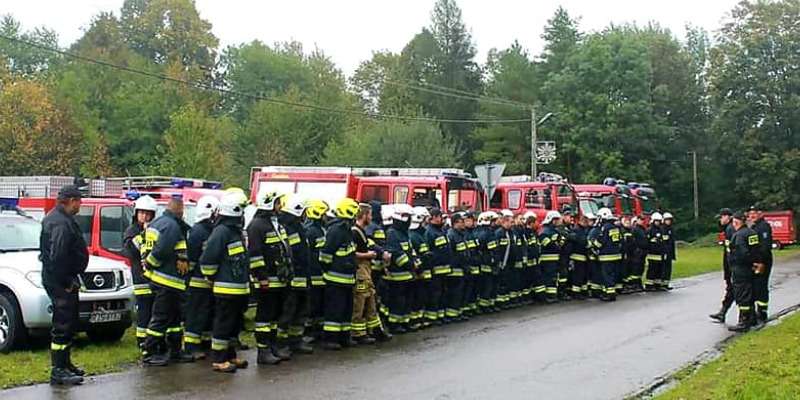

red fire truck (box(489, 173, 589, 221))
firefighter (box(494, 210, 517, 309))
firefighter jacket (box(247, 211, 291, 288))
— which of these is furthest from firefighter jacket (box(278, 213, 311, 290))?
red fire truck (box(489, 173, 589, 221))

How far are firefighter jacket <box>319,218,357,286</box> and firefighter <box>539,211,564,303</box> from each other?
703 cm

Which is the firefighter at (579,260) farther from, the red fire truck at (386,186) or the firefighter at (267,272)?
the firefighter at (267,272)

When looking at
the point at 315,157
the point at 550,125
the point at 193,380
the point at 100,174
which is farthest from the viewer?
the point at 550,125

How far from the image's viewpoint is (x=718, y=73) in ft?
188

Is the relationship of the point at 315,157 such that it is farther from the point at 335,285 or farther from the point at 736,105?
the point at 335,285

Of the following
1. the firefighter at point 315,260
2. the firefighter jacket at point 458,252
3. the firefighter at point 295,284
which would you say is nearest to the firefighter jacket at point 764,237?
the firefighter jacket at point 458,252

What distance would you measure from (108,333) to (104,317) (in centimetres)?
79

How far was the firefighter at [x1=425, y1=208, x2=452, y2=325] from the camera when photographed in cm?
1436

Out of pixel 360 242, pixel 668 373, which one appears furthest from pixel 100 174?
pixel 668 373

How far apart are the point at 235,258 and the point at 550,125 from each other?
50058mm

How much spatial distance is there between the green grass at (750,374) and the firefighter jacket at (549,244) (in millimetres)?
5383

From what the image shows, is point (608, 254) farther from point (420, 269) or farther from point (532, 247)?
point (420, 269)

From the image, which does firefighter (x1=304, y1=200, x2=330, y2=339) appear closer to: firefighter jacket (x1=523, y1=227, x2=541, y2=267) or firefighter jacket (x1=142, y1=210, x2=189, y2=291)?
firefighter jacket (x1=142, y1=210, x2=189, y2=291)

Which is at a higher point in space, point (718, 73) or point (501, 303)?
point (718, 73)
